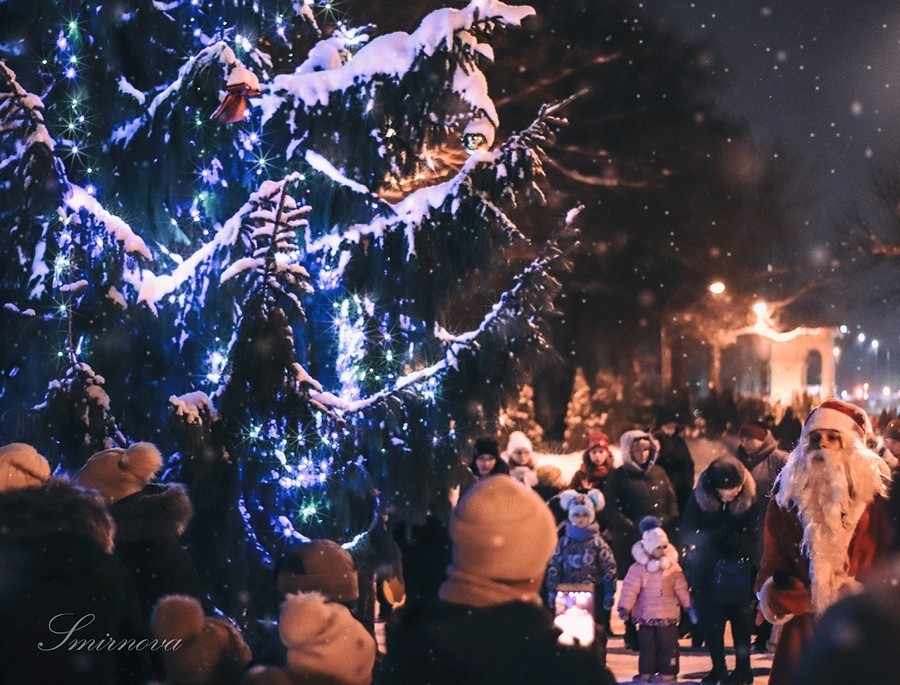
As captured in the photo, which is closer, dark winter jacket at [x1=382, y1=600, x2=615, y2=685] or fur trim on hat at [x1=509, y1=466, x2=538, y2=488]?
dark winter jacket at [x1=382, y1=600, x2=615, y2=685]

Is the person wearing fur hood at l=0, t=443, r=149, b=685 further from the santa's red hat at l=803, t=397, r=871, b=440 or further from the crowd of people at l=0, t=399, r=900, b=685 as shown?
the santa's red hat at l=803, t=397, r=871, b=440

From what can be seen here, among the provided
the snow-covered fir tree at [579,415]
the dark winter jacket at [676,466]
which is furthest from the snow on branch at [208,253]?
the snow-covered fir tree at [579,415]

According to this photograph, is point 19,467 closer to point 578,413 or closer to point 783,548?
point 783,548

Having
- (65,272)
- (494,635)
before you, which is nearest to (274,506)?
(65,272)

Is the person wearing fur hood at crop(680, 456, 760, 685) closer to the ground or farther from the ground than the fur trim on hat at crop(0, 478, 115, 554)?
closer to the ground

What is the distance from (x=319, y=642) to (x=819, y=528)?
3231mm

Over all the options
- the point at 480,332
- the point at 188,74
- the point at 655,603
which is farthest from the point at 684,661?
the point at 188,74

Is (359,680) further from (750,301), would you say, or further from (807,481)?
(750,301)

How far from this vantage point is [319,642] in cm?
425

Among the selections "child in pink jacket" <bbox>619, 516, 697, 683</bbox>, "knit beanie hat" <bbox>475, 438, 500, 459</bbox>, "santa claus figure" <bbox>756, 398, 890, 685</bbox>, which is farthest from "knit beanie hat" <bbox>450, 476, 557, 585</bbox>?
"knit beanie hat" <bbox>475, 438, 500, 459</bbox>

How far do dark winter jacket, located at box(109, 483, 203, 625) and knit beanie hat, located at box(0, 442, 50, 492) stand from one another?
0.38 m

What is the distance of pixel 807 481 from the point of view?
6781mm

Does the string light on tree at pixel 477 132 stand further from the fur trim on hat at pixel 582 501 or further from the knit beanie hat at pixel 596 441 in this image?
the knit beanie hat at pixel 596 441

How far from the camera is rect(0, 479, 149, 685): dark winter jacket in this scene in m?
4.20
